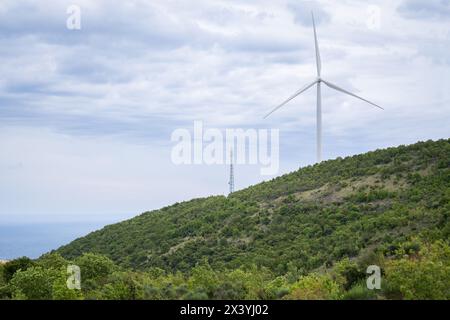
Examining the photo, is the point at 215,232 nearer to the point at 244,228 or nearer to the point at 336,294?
the point at 244,228

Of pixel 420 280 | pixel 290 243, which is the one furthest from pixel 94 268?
pixel 290 243

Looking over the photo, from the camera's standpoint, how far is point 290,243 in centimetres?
4891

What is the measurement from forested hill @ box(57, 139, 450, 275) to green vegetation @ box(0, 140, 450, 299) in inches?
5.1

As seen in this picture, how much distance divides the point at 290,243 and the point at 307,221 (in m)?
4.58

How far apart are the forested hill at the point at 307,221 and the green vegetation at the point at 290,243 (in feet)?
0.43

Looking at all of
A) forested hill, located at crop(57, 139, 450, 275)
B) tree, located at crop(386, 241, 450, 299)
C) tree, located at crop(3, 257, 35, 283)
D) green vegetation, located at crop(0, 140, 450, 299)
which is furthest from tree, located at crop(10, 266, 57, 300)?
forested hill, located at crop(57, 139, 450, 275)

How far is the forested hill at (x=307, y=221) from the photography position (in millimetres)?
42375

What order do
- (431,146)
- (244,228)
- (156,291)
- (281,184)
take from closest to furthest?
1. (156,291)
2. (244,228)
3. (431,146)
4. (281,184)

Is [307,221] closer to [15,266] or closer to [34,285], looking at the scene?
[15,266]

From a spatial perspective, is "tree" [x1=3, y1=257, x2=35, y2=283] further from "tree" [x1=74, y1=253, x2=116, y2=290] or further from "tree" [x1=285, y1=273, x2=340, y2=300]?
"tree" [x1=285, y1=273, x2=340, y2=300]
